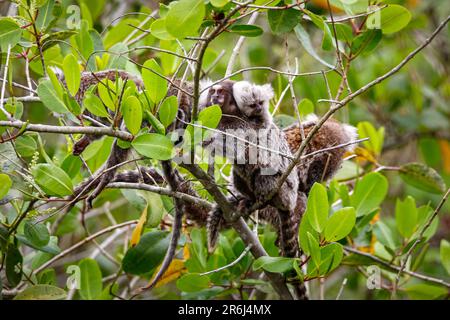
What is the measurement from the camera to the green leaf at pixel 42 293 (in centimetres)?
397

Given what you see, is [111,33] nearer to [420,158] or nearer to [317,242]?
[317,242]

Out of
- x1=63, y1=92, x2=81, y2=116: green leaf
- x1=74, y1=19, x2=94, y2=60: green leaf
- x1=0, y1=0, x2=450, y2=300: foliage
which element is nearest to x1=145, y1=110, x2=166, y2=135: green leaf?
x1=0, y1=0, x2=450, y2=300: foliage

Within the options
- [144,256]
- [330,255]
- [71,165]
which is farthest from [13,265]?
[330,255]

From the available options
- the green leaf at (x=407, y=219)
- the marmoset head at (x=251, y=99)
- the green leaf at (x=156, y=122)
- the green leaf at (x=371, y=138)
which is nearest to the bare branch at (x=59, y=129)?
the green leaf at (x=156, y=122)

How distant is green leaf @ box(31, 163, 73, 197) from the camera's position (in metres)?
3.72

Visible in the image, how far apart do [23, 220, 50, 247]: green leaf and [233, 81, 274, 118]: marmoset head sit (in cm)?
166

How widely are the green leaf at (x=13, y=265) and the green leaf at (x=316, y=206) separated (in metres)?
1.79

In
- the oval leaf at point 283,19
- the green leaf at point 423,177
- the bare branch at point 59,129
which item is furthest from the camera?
the green leaf at point 423,177

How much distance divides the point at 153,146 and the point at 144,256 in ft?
4.28

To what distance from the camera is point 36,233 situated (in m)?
4.01

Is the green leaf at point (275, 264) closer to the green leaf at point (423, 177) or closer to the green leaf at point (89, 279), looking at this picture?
the green leaf at point (89, 279)

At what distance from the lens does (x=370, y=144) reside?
18.5ft

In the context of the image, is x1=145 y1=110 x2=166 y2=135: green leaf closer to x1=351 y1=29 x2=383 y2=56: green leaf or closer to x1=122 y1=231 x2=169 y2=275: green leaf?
x1=122 y1=231 x2=169 y2=275: green leaf

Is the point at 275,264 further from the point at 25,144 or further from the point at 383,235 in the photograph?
the point at 25,144
